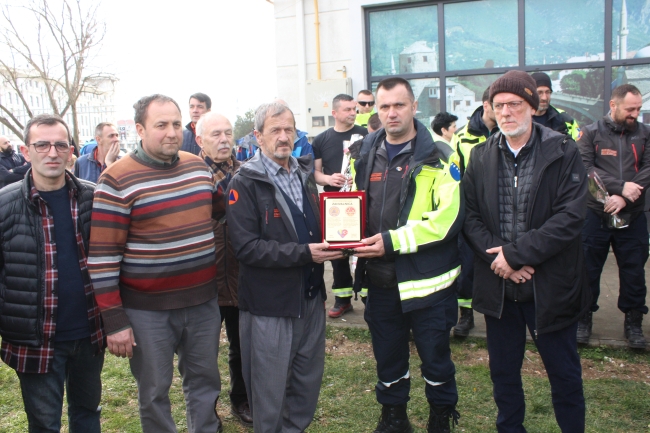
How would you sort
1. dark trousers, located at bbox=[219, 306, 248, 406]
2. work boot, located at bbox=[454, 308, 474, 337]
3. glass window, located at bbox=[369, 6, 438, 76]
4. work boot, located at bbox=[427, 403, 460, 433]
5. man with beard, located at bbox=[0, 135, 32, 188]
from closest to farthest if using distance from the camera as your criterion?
work boot, located at bbox=[427, 403, 460, 433] < dark trousers, located at bbox=[219, 306, 248, 406] < work boot, located at bbox=[454, 308, 474, 337] < glass window, located at bbox=[369, 6, 438, 76] < man with beard, located at bbox=[0, 135, 32, 188]

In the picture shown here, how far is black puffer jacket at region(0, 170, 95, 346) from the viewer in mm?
2916

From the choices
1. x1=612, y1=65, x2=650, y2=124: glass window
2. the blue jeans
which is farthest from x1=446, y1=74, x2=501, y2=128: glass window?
the blue jeans

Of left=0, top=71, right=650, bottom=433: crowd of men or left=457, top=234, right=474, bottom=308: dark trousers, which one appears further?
left=457, top=234, right=474, bottom=308: dark trousers

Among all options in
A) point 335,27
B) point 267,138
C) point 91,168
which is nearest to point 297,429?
point 267,138

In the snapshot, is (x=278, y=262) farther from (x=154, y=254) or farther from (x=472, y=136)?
(x=472, y=136)

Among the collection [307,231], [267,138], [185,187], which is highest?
[267,138]

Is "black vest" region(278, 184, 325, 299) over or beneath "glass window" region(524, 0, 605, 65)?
beneath

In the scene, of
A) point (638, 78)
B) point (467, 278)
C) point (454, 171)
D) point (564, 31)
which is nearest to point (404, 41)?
point (564, 31)

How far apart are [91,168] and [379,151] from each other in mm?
4295

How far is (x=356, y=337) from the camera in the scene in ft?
18.0

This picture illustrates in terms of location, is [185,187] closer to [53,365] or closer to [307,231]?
[307,231]

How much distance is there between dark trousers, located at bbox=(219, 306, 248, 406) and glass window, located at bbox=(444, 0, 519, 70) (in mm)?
6607

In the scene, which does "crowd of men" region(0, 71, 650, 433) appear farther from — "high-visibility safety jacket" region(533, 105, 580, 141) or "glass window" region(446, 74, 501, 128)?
"glass window" region(446, 74, 501, 128)

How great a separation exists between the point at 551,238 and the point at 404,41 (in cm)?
682
